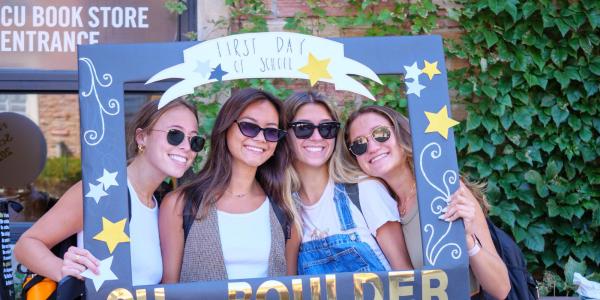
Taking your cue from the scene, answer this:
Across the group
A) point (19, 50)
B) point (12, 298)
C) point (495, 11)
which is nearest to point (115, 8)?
point (19, 50)

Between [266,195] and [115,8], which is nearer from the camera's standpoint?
[266,195]

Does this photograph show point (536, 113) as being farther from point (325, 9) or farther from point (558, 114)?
point (325, 9)

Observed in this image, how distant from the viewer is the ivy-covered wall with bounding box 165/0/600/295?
14.8ft

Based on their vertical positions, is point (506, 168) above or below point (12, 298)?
above

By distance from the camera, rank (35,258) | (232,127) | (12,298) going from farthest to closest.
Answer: (12,298)
(232,127)
(35,258)

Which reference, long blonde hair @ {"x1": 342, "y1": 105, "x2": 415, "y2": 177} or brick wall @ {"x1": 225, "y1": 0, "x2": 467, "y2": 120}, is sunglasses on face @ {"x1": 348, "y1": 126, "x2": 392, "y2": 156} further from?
brick wall @ {"x1": 225, "y1": 0, "x2": 467, "y2": 120}

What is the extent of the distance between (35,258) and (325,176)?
45.5 inches

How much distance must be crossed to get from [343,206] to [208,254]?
0.56 m

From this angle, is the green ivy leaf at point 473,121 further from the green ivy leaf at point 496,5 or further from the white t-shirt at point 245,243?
the white t-shirt at point 245,243

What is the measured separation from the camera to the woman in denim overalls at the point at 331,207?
2.96 meters

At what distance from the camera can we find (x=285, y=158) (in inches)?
123

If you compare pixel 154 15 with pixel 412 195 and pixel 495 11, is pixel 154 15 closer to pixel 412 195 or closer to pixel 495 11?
pixel 495 11

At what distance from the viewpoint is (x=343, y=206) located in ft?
9.90

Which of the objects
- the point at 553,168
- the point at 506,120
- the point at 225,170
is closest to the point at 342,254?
the point at 225,170
